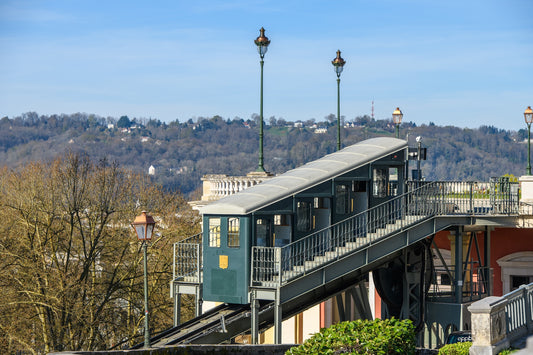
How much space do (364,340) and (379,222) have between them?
1004cm

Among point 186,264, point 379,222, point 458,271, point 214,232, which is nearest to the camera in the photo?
point 214,232

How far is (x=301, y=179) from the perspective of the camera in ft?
80.7

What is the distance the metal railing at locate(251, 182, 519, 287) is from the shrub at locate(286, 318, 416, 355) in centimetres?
650

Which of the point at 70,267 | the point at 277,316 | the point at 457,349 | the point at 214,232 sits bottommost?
the point at 70,267

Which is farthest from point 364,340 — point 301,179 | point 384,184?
point 384,184

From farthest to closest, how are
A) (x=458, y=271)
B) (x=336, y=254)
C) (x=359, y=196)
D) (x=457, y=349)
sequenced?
(x=458, y=271), (x=359, y=196), (x=336, y=254), (x=457, y=349)

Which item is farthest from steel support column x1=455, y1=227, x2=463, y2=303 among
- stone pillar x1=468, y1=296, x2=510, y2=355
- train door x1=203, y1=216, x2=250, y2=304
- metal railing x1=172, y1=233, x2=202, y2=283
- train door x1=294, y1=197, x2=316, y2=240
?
stone pillar x1=468, y1=296, x2=510, y2=355

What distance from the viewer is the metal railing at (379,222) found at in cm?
2343

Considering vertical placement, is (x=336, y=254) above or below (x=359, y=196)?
below

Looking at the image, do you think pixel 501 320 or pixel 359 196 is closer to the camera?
pixel 501 320

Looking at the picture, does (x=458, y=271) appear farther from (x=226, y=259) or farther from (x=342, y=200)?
(x=226, y=259)

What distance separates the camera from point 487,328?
1645cm

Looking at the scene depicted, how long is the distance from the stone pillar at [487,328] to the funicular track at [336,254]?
23.8ft

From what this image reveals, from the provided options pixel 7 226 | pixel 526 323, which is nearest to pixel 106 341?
pixel 7 226
